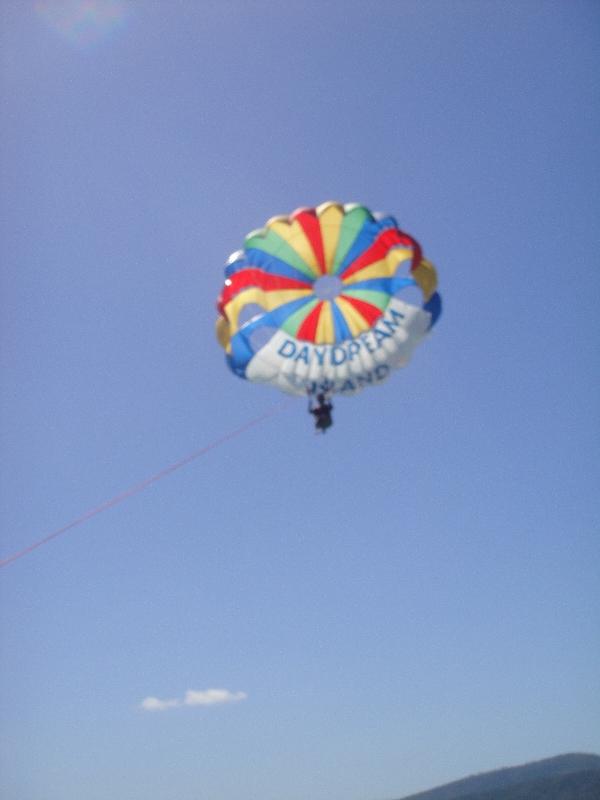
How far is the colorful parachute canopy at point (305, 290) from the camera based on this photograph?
12250 mm

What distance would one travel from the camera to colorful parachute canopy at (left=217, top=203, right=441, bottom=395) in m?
12.2

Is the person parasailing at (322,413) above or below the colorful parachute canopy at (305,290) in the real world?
below

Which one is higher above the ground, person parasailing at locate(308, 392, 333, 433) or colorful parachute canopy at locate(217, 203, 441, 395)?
colorful parachute canopy at locate(217, 203, 441, 395)

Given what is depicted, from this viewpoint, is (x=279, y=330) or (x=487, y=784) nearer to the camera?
(x=279, y=330)

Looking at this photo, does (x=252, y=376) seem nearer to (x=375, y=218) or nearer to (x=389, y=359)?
(x=389, y=359)

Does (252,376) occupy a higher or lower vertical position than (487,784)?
higher

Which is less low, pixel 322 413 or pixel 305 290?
pixel 305 290

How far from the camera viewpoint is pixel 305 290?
42.0ft

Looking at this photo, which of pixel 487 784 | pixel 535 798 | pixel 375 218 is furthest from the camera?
pixel 487 784

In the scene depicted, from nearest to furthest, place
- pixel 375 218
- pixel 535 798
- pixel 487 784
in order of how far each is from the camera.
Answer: pixel 375 218
pixel 535 798
pixel 487 784

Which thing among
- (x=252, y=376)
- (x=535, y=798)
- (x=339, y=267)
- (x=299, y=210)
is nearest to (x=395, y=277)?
(x=339, y=267)

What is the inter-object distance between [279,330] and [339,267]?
178 centimetres

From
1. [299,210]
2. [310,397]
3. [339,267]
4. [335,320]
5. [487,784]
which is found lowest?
[487,784]

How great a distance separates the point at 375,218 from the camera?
12312 mm
